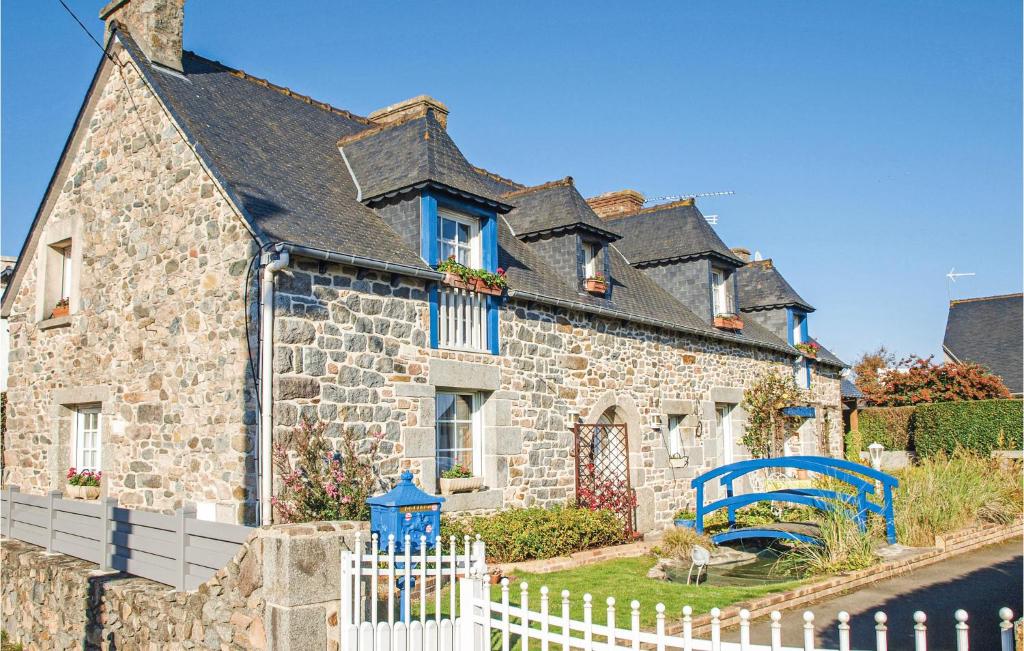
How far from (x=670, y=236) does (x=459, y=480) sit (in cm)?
878

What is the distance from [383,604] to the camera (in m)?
6.94

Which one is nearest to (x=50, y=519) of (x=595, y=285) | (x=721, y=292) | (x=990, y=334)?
(x=595, y=285)

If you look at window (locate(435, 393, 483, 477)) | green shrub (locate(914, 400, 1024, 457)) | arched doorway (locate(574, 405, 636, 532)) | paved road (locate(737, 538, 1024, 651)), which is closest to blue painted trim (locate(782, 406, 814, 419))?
green shrub (locate(914, 400, 1024, 457))

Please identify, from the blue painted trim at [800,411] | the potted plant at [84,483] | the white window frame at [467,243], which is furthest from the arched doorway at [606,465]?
the potted plant at [84,483]

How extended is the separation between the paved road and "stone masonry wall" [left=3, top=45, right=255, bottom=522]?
5.76 metres

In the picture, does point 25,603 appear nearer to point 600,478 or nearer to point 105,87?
point 105,87

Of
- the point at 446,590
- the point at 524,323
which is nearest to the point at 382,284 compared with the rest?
the point at 524,323

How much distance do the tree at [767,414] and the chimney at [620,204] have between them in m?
4.81

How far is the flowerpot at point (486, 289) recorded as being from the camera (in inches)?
437

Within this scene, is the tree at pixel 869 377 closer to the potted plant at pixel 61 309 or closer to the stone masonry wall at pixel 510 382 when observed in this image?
the stone masonry wall at pixel 510 382

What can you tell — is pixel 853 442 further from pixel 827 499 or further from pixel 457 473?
pixel 457 473

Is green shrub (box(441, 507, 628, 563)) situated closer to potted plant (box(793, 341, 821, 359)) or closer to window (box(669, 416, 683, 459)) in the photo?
window (box(669, 416, 683, 459))

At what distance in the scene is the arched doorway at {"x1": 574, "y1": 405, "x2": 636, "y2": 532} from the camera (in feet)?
41.9

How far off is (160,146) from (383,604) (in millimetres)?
6734
